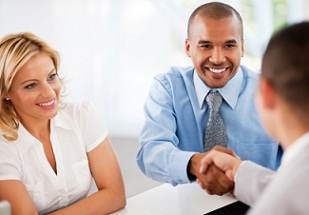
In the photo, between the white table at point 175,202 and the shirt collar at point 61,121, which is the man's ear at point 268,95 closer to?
the white table at point 175,202

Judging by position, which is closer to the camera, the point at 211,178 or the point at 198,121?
the point at 211,178

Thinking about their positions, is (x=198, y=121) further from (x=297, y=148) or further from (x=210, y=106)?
(x=297, y=148)

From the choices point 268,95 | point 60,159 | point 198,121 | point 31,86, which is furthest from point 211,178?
point 268,95

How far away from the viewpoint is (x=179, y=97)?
2482 mm

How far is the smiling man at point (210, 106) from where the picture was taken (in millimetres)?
2396

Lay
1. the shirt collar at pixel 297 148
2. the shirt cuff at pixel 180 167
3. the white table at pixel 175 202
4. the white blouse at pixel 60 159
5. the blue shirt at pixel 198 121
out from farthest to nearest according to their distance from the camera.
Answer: the blue shirt at pixel 198 121, the shirt cuff at pixel 180 167, the white blouse at pixel 60 159, the white table at pixel 175 202, the shirt collar at pixel 297 148

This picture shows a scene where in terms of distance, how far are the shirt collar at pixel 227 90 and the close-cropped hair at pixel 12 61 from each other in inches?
27.0

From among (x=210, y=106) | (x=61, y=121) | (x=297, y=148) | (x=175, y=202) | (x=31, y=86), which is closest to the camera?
(x=297, y=148)

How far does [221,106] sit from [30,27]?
248 cm

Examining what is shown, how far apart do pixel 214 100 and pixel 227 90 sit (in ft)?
0.24

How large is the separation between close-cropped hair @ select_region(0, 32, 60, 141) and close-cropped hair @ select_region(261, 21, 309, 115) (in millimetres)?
1153

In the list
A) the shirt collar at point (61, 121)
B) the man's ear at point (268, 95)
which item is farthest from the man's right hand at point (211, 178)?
the man's ear at point (268, 95)

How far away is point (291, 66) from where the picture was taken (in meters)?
1.17

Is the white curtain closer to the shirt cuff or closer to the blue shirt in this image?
the blue shirt
